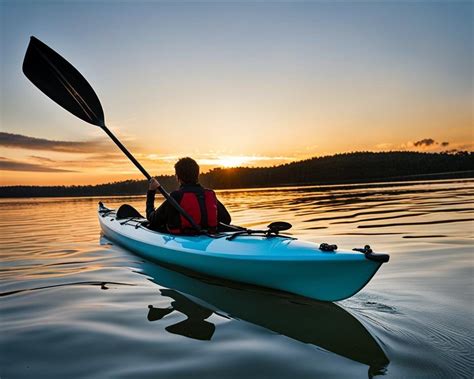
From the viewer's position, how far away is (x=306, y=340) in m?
2.54

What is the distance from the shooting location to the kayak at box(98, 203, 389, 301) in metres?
2.89

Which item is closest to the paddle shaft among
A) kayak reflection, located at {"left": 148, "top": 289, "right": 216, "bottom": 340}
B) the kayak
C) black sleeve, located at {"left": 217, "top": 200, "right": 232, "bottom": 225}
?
the kayak

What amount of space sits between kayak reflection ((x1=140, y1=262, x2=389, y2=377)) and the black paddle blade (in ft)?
12.6

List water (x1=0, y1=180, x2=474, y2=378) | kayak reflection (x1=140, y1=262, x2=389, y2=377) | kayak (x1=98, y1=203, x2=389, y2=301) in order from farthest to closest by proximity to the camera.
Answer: kayak (x1=98, y1=203, x2=389, y2=301) < kayak reflection (x1=140, y1=262, x2=389, y2=377) < water (x1=0, y1=180, x2=474, y2=378)

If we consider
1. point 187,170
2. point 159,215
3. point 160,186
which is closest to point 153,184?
point 160,186

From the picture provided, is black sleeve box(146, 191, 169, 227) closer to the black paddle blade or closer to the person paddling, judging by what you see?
the person paddling

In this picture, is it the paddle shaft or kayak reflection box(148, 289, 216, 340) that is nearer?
kayak reflection box(148, 289, 216, 340)

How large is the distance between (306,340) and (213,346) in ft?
2.15

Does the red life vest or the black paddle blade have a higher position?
the black paddle blade

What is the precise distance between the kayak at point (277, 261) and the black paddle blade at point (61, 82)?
3.11 m

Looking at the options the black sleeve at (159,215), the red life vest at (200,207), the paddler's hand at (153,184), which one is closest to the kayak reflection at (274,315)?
the red life vest at (200,207)

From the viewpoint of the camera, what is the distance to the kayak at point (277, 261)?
114 inches

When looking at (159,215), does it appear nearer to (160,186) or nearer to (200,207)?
(160,186)

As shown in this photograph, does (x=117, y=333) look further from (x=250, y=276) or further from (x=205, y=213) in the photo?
(x=205, y=213)
